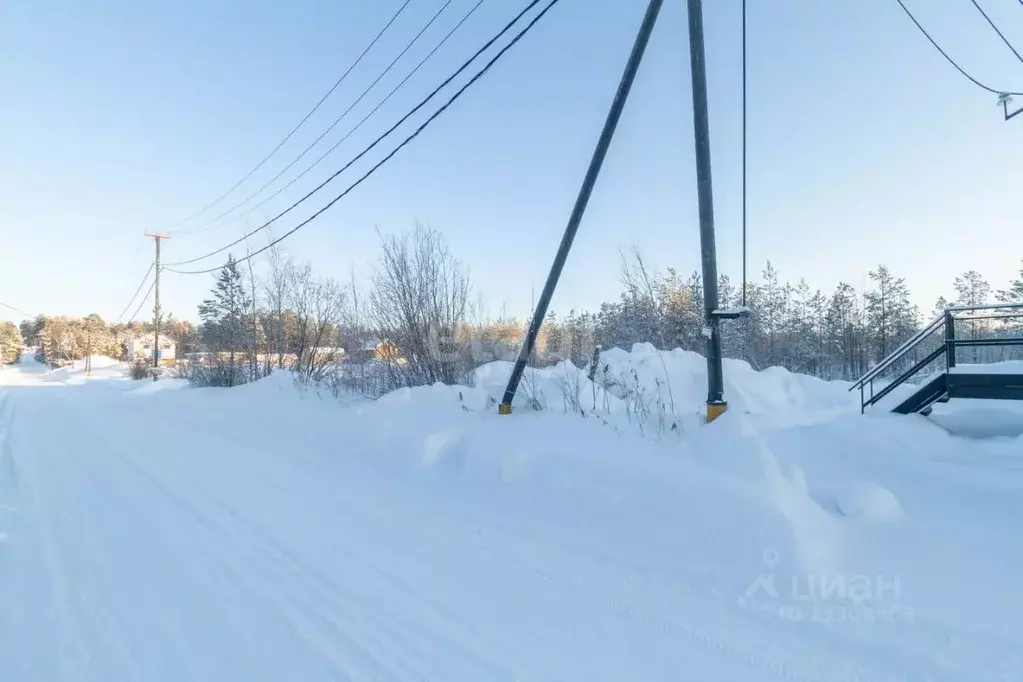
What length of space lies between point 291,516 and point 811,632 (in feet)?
15.4

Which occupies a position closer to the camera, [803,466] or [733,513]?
[733,513]

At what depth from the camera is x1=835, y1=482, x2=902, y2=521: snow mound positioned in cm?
450

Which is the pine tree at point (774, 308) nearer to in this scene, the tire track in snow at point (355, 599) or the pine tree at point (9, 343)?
the tire track in snow at point (355, 599)

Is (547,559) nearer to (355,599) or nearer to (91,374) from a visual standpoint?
(355,599)

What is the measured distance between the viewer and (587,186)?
8.07 m

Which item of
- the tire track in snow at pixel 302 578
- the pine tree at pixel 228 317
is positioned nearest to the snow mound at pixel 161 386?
the pine tree at pixel 228 317

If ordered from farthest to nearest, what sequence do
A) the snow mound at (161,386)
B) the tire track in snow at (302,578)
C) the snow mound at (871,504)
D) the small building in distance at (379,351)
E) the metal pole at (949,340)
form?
the snow mound at (161,386)
the small building in distance at (379,351)
the metal pole at (949,340)
the snow mound at (871,504)
the tire track in snow at (302,578)

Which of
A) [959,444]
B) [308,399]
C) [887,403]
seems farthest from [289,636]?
[308,399]

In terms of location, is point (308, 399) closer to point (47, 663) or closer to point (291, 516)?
point (291, 516)

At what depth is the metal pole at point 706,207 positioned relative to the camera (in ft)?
23.0

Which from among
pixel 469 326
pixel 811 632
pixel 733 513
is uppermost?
pixel 469 326

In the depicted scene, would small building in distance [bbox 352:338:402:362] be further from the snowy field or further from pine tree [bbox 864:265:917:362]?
pine tree [bbox 864:265:917:362]

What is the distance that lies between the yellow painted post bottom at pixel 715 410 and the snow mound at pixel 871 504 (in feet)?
7.41

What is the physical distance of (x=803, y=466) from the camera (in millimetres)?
5836
